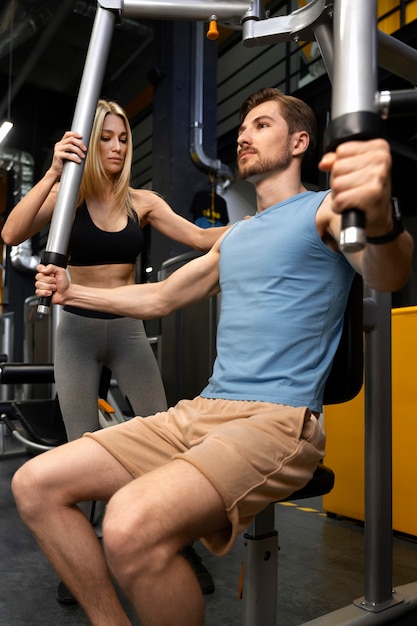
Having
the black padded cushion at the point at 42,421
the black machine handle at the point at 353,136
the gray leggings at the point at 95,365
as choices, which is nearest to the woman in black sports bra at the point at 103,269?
the gray leggings at the point at 95,365

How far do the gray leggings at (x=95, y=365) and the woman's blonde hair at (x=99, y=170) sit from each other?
39cm

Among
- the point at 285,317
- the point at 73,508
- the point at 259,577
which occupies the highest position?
the point at 285,317

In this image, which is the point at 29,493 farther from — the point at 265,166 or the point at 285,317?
the point at 265,166

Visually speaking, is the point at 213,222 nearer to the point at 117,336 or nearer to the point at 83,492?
the point at 117,336

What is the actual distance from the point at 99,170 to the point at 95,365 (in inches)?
24.2

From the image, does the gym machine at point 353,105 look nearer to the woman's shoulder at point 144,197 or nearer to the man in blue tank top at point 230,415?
the man in blue tank top at point 230,415

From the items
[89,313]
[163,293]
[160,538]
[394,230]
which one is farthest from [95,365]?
[394,230]

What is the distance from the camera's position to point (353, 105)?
2.15ft

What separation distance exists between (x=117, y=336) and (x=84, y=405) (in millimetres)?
235

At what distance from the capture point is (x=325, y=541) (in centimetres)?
240

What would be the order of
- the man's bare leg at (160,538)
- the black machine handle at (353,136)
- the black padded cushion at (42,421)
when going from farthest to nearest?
the black padded cushion at (42,421) → the man's bare leg at (160,538) → the black machine handle at (353,136)

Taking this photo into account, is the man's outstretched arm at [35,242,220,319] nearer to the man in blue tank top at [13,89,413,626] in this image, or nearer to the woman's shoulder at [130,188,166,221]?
the man in blue tank top at [13,89,413,626]

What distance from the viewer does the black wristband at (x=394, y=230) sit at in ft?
2.54

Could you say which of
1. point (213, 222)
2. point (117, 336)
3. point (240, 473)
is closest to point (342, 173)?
point (240, 473)
